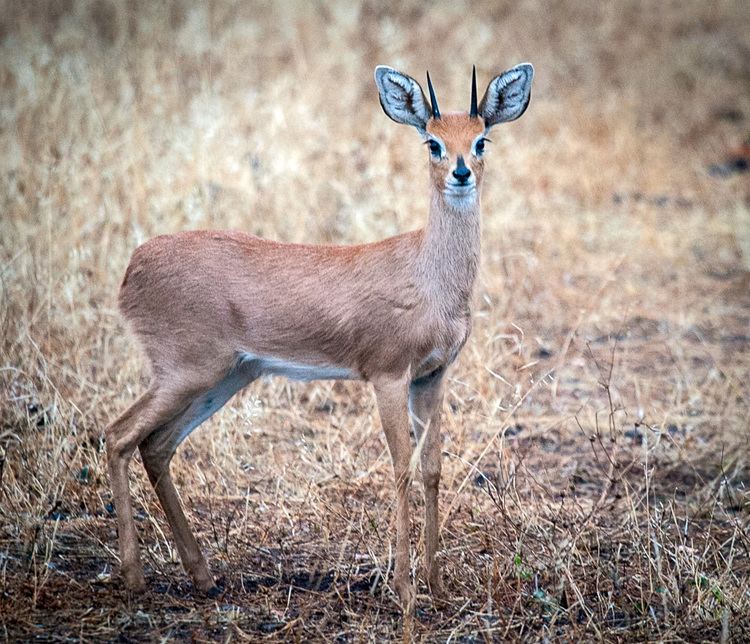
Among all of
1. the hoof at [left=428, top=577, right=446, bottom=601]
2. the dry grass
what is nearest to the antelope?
the hoof at [left=428, top=577, right=446, bottom=601]

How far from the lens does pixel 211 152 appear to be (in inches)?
310

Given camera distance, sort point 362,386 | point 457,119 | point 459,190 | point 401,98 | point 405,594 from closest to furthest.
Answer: point 405,594
point 459,190
point 457,119
point 401,98
point 362,386

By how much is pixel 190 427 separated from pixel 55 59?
15.6 feet

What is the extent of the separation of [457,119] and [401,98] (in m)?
0.26

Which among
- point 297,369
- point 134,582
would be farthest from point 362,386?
point 134,582

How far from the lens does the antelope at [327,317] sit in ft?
13.9

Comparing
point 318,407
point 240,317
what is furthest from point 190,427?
point 318,407

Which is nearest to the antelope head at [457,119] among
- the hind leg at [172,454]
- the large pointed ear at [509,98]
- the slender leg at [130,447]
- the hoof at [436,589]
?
the large pointed ear at [509,98]

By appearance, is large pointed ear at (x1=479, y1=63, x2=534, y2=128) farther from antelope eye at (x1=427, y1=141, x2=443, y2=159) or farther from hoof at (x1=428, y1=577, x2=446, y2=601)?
hoof at (x1=428, y1=577, x2=446, y2=601)

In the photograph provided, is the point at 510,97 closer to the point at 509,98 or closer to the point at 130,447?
the point at 509,98

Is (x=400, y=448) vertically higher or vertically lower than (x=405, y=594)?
higher

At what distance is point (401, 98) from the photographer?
4.47 meters

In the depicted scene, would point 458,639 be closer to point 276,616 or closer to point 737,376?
point 276,616

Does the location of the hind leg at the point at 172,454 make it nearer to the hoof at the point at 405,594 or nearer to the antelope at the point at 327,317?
the antelope at the point at 327,317
